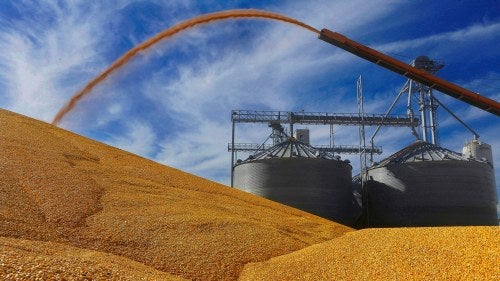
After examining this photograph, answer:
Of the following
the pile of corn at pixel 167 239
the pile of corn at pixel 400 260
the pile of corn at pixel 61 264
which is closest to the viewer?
the pile of corn at pixel 61 264

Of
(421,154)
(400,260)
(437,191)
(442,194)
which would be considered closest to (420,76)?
(421,154)

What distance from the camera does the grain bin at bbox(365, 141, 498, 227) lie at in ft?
90.7

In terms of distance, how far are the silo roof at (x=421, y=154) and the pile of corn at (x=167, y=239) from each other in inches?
758

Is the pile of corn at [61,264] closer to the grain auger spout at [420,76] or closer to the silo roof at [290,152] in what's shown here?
the grain auger spout at [420,76]

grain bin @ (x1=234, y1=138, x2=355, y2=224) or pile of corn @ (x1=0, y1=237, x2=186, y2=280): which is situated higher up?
grain bin @ (x1=234, y1=138, x2=355, y2=224)

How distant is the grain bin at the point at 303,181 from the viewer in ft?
88.5

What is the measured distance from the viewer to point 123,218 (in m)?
9.25

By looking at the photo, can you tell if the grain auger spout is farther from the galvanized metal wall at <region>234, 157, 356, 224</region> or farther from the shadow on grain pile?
the shadow on grain pile

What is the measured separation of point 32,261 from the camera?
5.68m

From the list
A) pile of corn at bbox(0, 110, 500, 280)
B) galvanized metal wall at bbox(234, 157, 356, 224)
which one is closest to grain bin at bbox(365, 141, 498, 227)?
galvanized metal wall at bbox(234, 157, 356, 224)

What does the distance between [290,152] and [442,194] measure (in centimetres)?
1027

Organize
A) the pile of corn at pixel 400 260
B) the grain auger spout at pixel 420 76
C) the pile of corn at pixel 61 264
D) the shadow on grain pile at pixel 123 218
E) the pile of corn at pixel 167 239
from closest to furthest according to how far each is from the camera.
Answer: the pile of corn at pixel 61 264 → the pile of corn at pixel 167 239 → the pile of corn at pixel 400 260 → the shadow on grain pile at pixel 123 218 → the grain auger spout at pixel 420 76

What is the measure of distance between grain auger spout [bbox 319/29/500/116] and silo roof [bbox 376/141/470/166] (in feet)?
17.3

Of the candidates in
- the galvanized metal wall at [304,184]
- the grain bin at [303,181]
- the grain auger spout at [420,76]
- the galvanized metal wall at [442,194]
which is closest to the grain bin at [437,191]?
the galvanized metal wall at [442,194]
